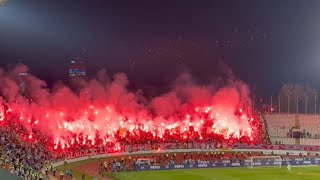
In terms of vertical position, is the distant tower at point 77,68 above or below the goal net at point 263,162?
above

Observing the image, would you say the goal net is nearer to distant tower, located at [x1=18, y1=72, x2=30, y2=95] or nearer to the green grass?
the green grass

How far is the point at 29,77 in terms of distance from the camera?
61656 millimetres

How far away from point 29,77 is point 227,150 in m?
28.3

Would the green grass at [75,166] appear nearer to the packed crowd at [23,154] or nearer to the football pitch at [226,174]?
the packed crowd at [23,154]

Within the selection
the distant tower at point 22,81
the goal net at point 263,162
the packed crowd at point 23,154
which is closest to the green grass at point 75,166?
the packed crowd at point 23,154

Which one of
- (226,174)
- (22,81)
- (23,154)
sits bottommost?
(226,174)

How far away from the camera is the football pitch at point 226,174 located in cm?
4072

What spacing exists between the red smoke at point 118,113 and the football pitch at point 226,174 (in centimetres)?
1244

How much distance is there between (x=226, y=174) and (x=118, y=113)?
87.8ft

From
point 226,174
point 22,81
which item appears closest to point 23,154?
point 226,174

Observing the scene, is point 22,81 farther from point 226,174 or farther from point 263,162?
point 263,162

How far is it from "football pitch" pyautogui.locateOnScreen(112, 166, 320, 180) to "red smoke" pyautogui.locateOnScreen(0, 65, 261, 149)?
12.4m

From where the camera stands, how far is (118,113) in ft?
218

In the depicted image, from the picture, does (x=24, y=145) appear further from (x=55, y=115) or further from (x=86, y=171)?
(x=55, y=115)
